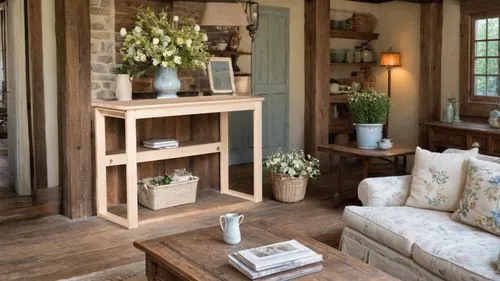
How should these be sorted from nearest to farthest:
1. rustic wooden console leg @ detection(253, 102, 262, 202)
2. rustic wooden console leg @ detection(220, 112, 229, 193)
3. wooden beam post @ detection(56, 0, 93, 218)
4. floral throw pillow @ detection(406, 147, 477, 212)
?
floral throw pillow @ detection(406, 147, 477, 212)
wooden beam post @ detection(56, 0, 93, 218)
rustic wooden console leg @ detection(253, 102, 262, 202)
rustic wooden console leg @ detection(220, 112, 229, 193)

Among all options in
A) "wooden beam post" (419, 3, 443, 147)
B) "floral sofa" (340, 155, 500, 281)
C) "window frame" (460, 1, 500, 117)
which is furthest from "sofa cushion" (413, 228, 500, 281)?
"wooden beam post" (419, 3, 443, 147)

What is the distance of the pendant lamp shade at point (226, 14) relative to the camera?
5.58 m

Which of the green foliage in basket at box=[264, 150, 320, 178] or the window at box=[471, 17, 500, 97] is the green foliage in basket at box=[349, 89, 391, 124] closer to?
the green foliage in basket at box=[264, 150, 320, 178]

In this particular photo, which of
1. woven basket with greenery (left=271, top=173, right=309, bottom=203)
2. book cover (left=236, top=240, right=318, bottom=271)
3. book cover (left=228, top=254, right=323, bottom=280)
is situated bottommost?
woven basket with greenery (left=271, top=173, right=309, bottom=203)

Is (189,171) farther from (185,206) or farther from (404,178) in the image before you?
(404,178)

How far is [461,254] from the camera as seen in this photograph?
2750 millimetres

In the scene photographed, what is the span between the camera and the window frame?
247 inches

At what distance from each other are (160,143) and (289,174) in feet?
4.11

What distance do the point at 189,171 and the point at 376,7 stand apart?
3.79 m

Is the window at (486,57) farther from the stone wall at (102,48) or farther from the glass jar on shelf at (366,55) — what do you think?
the stone wall at (102,48)

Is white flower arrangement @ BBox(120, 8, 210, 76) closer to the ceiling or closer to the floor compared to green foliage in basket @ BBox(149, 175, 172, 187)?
closer to the ceiling

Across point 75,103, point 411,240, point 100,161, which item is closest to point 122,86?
A: point 75,103

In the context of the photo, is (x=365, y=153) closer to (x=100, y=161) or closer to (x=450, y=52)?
(x=100, y=161)

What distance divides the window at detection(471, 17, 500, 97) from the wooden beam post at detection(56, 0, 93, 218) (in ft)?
14.1
